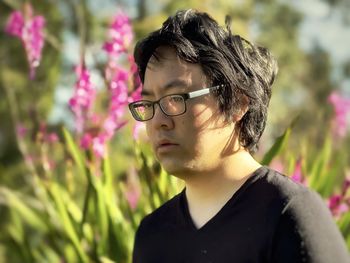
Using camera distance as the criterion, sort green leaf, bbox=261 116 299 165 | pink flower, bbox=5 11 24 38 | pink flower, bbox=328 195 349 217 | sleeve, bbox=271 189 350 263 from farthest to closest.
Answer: pink flower, bbox=5 11 24 38 → pink flower, bbox=328 195 349 217 → green leaf, bbox=261 116 299 165 → sleeve, bbox=271 189 350 263

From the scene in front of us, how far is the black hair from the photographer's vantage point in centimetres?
186

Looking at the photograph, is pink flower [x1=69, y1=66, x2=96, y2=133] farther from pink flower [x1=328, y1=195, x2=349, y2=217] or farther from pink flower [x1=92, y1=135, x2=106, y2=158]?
pink flower [x1=328, y1=195, x2=349, y2=217]

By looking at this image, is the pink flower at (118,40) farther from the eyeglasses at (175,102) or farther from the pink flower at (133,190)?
the eyeglasses at (175,102)

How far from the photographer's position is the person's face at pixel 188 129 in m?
1.83

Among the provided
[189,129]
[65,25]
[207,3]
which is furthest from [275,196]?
[65,25]

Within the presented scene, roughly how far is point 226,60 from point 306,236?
496 mm

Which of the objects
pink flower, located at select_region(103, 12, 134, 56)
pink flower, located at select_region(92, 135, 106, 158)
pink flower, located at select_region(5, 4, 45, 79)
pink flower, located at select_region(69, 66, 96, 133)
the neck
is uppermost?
pink flower, located at select_region(5, 4, 45, 79)

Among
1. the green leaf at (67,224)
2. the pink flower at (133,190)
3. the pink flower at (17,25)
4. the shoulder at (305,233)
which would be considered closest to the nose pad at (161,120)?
the shoulder at (305,233)

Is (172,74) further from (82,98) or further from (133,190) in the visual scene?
(133,190)

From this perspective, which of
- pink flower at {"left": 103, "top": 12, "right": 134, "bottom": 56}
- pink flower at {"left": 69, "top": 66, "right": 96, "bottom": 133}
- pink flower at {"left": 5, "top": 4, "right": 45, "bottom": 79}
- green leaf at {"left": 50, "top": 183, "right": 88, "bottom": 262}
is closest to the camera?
green leaf at {"left": 50, "top": 183, "right": 88, "bottom": 262}

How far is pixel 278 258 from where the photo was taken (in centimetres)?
161

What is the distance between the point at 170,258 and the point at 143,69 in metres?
0.50

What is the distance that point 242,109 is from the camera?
1.92 m

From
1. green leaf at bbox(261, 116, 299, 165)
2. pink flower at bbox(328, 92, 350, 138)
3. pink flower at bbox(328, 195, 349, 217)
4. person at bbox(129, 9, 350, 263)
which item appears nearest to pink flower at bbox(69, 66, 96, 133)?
green leaf at bbox(261, 116, 299, 165)
